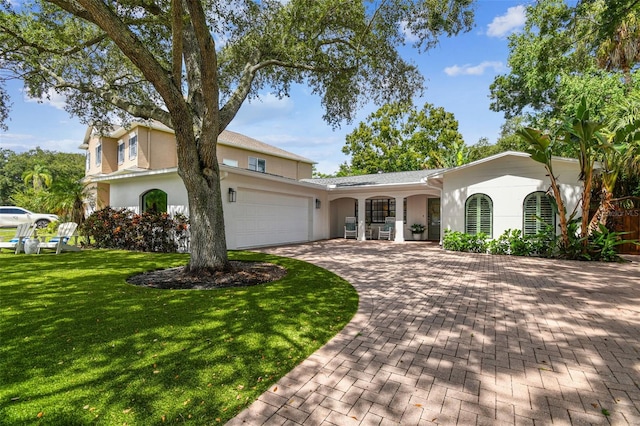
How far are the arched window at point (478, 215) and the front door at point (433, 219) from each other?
191 inches

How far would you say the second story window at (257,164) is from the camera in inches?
771

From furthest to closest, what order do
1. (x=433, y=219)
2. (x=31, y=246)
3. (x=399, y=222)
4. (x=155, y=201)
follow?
(x=433, y=219), (x=399, y=222), (x=155, y=201), (x=31, y=246)

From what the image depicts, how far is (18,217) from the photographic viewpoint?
66.1 ft

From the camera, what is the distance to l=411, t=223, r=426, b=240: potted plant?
17078 millimetres

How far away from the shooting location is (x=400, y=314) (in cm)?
469

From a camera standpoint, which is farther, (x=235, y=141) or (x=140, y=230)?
(x=235, y=141)

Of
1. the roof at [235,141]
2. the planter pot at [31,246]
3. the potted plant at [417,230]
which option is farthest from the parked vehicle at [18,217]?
the potted plant at [417,230]

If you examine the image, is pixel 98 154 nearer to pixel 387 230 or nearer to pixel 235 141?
pixel 235 141

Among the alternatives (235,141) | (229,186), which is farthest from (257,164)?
(229,186)

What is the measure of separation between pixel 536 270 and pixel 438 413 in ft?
25.1

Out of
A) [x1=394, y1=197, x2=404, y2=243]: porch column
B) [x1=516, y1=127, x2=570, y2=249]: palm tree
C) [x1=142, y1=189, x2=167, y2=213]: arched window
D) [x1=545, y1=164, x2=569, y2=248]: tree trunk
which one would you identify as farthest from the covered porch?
[x1=142, y1=189, x2=167, y2=213]: arched window

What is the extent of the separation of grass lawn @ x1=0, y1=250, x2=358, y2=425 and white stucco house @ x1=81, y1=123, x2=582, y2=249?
6175 mm

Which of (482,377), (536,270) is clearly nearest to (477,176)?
(536,270)

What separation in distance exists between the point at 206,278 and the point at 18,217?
73.3 feet
